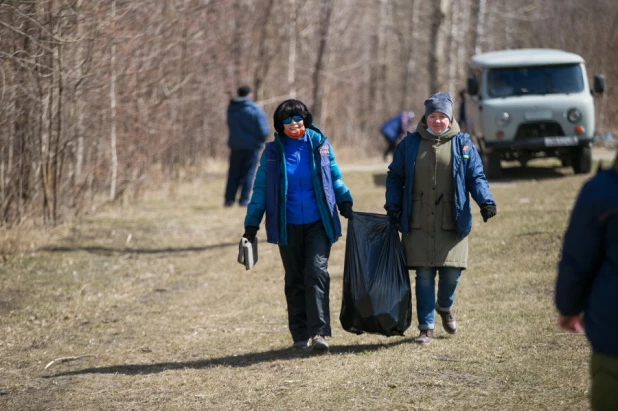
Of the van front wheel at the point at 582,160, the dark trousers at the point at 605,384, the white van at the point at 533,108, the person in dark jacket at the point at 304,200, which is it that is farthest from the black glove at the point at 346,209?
the van front wheel at the point at 582,160

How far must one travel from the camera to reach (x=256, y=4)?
24.0 metres

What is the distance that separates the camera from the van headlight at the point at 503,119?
17.0 meters

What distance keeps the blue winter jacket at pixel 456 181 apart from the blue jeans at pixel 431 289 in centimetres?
31

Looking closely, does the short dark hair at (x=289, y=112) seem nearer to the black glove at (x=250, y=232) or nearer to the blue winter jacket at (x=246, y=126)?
the black glove at (x=250, y=232)

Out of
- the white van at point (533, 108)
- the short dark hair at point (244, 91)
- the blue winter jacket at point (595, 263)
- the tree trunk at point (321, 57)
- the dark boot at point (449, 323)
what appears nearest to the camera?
the blue winter jacket at point (595, 263)

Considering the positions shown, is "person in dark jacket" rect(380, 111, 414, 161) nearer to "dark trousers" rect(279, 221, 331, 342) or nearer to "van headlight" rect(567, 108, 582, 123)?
"van headlight" rect(567, 108, 582, 123)

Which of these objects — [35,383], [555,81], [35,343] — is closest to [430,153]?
[35,383]

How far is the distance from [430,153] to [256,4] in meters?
18.0

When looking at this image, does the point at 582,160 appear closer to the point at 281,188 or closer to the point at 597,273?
the point at 281,188

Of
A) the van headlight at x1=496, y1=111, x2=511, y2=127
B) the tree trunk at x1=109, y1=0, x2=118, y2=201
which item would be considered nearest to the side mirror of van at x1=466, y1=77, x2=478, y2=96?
the van headlight at x1=496, y1=111, x2=511, y2=127

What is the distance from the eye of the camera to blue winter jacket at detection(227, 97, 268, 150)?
53.5 ft

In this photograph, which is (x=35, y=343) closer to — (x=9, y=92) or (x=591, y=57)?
(x=9, y=92)

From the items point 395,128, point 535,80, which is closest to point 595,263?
point 535,80

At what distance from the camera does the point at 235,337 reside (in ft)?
26.4
